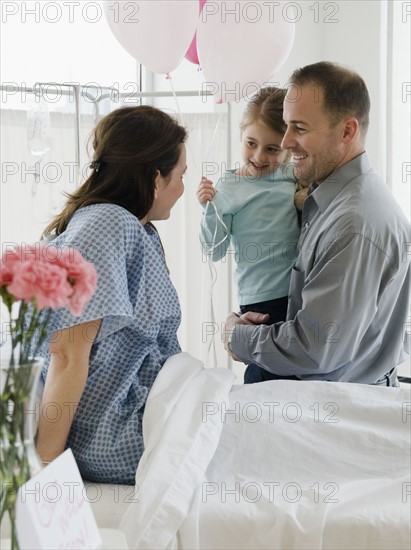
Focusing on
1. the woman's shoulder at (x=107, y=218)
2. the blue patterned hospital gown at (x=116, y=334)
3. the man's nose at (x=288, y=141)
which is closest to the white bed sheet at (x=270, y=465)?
the blue patterned hospital gown at (x=116, y=334)

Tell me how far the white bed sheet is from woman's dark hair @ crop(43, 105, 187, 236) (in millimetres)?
384

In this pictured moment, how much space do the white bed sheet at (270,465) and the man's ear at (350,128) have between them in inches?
27.9

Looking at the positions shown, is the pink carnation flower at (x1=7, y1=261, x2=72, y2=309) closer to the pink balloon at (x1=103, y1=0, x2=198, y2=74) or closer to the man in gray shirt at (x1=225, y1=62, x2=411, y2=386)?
the man in gray shirt at (x1=225, y1=62, x2=411, y2=386)

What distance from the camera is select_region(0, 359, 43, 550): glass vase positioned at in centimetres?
107

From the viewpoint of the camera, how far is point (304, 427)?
1788mm

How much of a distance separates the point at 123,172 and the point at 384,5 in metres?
2.50

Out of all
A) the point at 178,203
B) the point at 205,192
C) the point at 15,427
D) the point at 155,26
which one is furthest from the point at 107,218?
the point at 178,203

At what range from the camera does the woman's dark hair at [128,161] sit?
1897mm

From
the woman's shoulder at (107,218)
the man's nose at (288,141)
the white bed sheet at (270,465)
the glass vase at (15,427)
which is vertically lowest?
the white bed sheet at (270,465)

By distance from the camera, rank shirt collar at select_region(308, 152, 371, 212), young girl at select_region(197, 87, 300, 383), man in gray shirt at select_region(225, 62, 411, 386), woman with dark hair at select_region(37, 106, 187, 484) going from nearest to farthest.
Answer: woman with dark hair at select_region(37, 106, 187, 484), man in gray shirt at select_region(225, 62, 411, 386), shirt collar at select_region(308, 152, 371, 212), young girl at select_region(197, 87, 300, 383)

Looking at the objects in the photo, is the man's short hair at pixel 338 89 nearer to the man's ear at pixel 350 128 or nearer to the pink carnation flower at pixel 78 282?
the man's ear at pixel 350 128

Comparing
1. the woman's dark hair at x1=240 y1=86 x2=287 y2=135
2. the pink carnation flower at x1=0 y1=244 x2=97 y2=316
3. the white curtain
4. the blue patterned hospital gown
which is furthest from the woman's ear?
the white curtain

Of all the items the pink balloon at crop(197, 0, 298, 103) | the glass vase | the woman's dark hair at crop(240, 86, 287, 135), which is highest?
the pink balloon at crop(197, 0, 298, 103)

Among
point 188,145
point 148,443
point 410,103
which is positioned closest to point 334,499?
point 148,443
